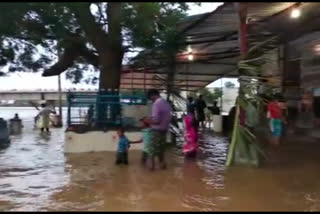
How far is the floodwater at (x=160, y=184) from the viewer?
21.6 feet

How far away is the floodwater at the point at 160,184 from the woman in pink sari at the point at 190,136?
10.9 inches

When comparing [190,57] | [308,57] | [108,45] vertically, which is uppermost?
[190,57]

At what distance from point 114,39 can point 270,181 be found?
245 inches

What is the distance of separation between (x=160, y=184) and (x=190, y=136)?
3145mm

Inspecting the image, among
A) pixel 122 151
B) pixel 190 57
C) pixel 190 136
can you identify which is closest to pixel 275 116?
pixel 190 136

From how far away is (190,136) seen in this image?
11.0m

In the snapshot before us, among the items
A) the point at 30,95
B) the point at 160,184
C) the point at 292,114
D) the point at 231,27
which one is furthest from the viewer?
the point at 30,95

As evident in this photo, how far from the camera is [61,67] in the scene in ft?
50.3

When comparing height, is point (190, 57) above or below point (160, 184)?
above

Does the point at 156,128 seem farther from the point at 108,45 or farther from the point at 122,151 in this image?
the point at 108,45

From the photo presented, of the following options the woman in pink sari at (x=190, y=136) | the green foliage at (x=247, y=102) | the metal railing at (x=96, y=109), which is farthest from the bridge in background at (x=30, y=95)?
the green foliage at (x=247, y=102)

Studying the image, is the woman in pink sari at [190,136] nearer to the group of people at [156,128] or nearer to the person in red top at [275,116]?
the group of people at [156,128]

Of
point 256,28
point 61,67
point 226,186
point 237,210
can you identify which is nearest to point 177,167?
point 226,186

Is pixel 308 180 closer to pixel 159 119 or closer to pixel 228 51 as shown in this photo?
pixel 159 119
